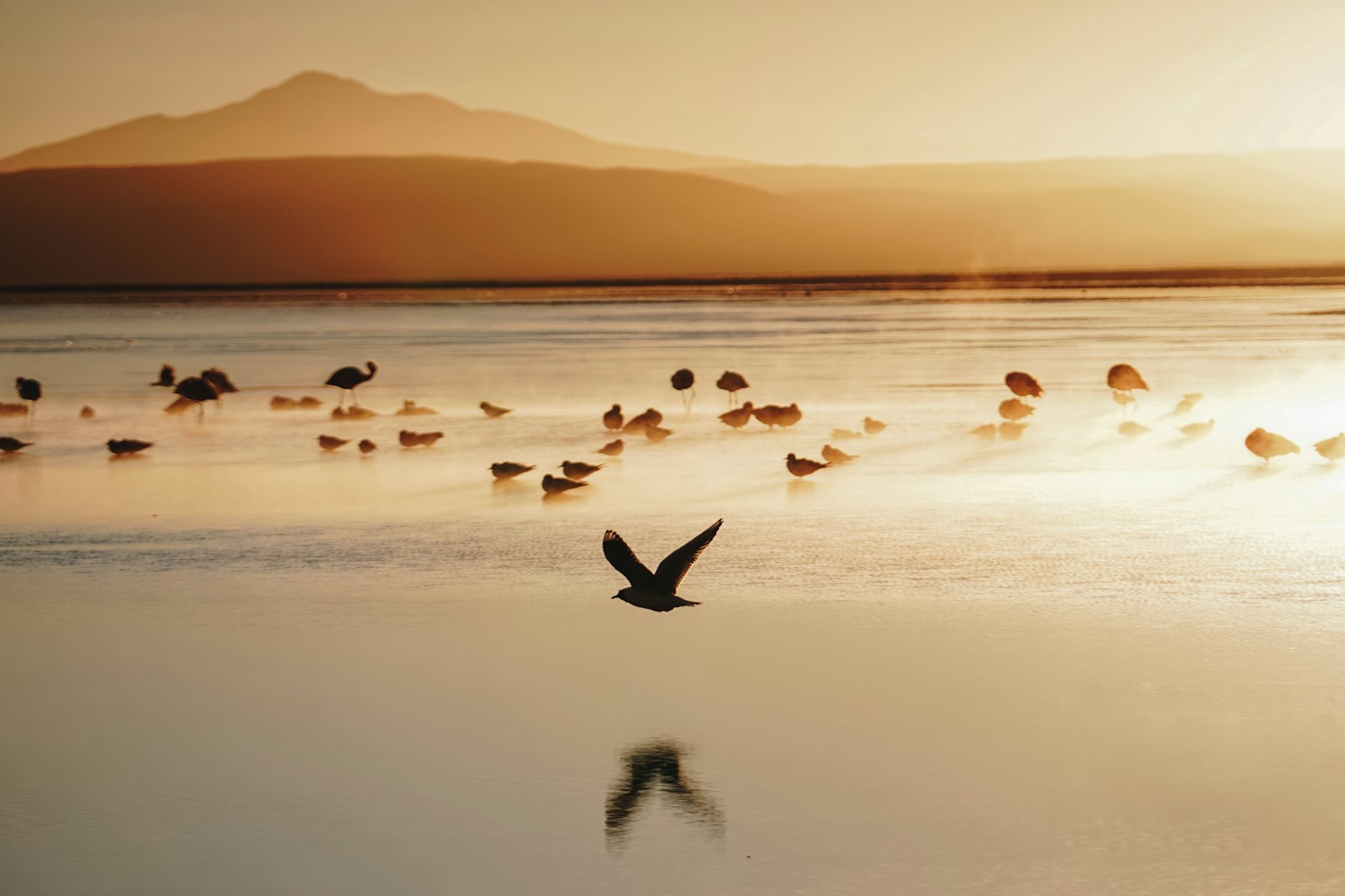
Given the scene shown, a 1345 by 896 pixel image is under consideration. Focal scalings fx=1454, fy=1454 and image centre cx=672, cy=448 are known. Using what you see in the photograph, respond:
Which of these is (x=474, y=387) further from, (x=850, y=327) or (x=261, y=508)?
(x=850, y=327)

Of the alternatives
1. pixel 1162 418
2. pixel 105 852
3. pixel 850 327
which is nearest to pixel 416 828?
pixel 105 852

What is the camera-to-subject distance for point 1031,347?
101ft

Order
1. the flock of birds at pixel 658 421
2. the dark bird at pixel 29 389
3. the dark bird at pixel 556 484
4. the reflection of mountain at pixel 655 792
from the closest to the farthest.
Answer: the reflection of mountain at pixel 655 792 → the dark bird at pixel 556 484 → the flock of birds at pixel 658 421 → the dark bird at pixel 29 389

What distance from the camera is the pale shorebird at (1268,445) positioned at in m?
12.7

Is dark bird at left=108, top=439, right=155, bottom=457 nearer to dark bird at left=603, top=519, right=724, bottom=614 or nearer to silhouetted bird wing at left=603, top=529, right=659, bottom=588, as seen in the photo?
dark bird at left=603, top=519, right=724, bottom=614

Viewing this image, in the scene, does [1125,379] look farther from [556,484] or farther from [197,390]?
[197,390]

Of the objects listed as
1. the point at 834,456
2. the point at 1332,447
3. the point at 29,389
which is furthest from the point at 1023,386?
the point at 29,389

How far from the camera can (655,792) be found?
494 cm

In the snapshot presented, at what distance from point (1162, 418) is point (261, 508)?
10.4m

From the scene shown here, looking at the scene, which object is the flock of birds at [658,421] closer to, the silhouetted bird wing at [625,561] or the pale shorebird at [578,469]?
the pale shorebird at [578,469]

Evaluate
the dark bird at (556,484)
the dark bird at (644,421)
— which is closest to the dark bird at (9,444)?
the dark bird at (644,421)

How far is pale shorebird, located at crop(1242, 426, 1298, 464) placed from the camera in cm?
1270

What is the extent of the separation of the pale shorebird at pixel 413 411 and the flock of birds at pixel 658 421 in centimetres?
1

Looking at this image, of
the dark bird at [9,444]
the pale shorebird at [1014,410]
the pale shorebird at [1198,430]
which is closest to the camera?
the pale shorebird at [1198,430]
